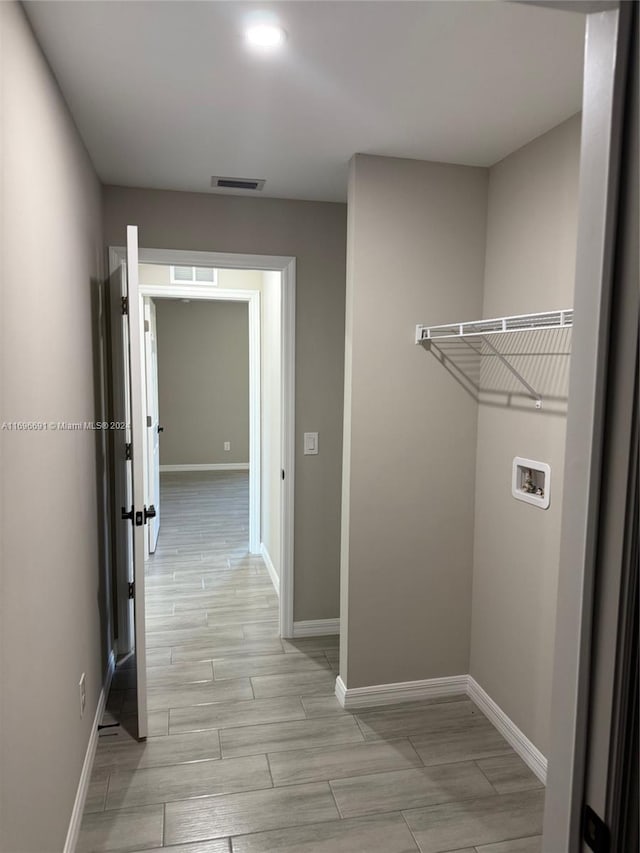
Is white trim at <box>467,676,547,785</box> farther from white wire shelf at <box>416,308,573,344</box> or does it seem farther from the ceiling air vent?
the ceiling air vent

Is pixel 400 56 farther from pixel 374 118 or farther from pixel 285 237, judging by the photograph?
pixel 285 237

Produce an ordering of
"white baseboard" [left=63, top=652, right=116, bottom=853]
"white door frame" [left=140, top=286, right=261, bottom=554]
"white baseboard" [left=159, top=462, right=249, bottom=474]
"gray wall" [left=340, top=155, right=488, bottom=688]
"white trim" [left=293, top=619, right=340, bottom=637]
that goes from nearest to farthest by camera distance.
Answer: "white baseboard" [left=63, top=652, right=116, bottom=853]
"gray wall" [left=340, top=155, right=488, bottom=688]
"white trim" [left=293, top=619, right=340, bottom=637]
"white door frame" [left=140, top=286, right=261, bottom=554]
"white baseboard" [left=159, top=462, right=249, bottom=474]

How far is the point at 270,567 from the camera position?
451cm

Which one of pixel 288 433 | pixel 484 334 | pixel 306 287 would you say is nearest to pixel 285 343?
pixel 306 287

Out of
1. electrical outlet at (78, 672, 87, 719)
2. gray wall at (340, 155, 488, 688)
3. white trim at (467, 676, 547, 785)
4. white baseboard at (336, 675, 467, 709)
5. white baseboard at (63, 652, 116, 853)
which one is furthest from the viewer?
white baseboard at (336, 675, 467, 709)

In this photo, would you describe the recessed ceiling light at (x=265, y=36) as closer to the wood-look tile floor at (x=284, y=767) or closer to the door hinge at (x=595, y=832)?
the door hinge at (x=595, y=832)

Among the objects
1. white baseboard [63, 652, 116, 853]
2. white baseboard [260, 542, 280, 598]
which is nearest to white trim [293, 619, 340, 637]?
white baseboard [260, 542, 280, 598]

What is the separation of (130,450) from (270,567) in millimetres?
2051

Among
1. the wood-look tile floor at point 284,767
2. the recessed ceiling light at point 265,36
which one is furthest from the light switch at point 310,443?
the recessed ceiling light at point 265,36

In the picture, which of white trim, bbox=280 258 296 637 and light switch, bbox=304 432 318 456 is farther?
light switch, bbox=304 432 318 456

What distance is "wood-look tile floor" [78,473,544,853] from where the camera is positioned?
6.58 ft

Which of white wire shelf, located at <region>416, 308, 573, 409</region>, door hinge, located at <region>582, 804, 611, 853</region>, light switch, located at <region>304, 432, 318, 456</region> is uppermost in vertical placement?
white wire shelf, located at <region>416, 308, 573, 409</region>

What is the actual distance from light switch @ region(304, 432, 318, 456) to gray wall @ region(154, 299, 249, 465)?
5324 mm

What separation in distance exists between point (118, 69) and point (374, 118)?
90 centimetres
